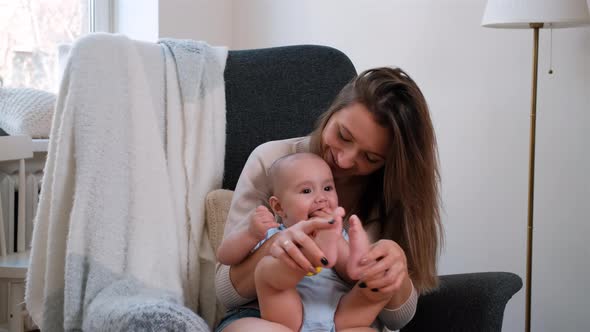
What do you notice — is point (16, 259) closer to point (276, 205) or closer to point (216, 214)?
point (216, 214)

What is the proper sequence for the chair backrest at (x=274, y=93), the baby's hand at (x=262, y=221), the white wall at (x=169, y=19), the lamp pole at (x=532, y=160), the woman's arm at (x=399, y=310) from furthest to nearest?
the white wall at (x=169, y=19), the lamp pole at (x=532, y=160), the chair backrest at (x=274, y=93), the woman's arm at (x=399, y=310), the baby's hand at (x=262, y=221)

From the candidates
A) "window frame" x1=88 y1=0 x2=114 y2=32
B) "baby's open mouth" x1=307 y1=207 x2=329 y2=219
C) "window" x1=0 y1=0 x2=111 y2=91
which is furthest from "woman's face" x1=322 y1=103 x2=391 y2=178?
"window frame" x1=88 y1=0 x2=114 y2=32

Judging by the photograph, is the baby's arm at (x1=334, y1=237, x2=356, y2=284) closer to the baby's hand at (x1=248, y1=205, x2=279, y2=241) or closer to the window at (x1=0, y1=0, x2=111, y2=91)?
the baby's hand at (x1=248, y1=205, x2=279, y2=241)

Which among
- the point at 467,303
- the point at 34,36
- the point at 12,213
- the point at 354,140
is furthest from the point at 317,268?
the point at 34,36

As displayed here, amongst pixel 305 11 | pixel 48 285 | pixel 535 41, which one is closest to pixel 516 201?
pixel 535 41

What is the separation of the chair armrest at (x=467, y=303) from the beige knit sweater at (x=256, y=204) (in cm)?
16

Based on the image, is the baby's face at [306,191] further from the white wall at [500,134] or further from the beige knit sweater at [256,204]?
the white wall at [500,134]

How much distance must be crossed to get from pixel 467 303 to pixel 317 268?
0.42m

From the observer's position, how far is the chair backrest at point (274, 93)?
1834mm

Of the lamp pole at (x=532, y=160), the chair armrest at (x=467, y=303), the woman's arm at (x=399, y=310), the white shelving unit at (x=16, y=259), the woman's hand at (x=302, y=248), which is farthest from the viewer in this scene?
the lamp pole at (x=532, y=160)

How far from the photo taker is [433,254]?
5.11ft

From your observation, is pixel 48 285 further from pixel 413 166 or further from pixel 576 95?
pixel 576 95

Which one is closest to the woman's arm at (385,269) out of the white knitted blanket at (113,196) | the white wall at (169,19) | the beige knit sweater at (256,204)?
the beige knit sweater at (256,204)

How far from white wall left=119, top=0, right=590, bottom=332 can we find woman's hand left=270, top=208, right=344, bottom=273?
1.51 metres
